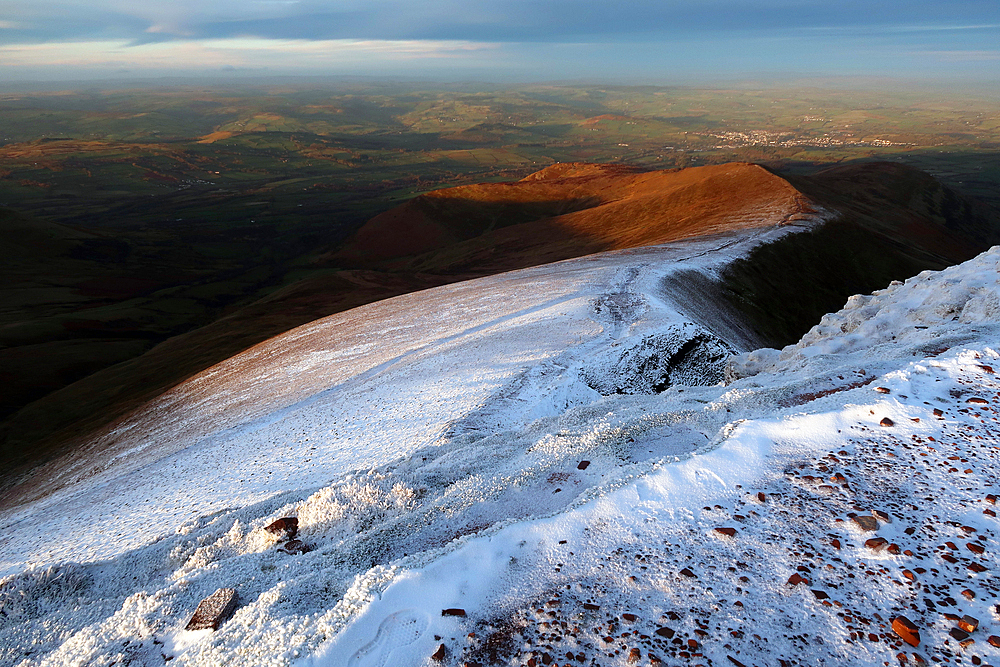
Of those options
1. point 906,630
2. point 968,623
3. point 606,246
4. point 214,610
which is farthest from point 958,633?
point 606,246

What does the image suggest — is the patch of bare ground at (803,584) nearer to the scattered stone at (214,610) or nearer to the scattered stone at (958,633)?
the scattered stone at (958,633)

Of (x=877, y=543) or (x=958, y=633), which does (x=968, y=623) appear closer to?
(x=958, y=633)

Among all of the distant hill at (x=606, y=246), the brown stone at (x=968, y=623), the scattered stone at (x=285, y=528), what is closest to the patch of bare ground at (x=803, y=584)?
the brown stone at (x=968, y=623)

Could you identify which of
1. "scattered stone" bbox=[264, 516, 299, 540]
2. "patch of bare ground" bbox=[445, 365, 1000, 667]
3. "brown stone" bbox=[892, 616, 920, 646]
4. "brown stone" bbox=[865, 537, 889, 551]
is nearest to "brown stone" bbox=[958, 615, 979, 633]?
"patch of bare ground" bbox=[445, 365, 1000, 667]

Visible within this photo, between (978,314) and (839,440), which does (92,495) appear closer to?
(839,440)

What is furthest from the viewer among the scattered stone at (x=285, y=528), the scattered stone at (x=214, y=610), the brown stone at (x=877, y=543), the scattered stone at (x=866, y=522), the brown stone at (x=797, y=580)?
the scattered stone at (x=285, y=528)
